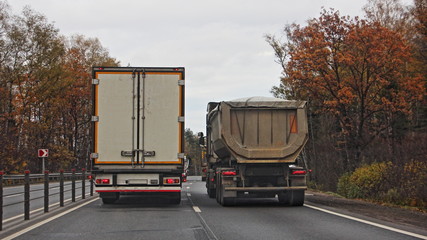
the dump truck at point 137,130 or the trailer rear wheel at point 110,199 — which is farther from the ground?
the dump truck at point 137,130

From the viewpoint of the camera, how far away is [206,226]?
32.3ft

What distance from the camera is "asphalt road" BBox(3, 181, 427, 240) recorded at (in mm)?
8562

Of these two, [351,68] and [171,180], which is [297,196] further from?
[351,68]

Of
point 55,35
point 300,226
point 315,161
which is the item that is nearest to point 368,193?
point 300,226

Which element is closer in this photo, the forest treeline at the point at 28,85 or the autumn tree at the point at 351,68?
the autumn tree at the point at 351,68

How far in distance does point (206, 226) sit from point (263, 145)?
17.1ft

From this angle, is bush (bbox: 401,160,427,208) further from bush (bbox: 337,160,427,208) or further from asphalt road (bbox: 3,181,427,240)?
Answer: asphalt road (bbox: 3,181,427,240)

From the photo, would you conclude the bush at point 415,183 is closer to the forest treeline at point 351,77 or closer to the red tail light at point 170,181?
the forest treeline at point 351,77

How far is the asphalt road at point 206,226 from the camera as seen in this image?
28.1 feet

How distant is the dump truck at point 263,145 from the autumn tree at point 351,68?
946cm

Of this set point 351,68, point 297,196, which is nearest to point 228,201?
point 297,196

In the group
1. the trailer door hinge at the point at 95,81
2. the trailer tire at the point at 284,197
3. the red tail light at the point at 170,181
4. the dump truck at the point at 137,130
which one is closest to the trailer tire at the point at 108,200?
the dump truck at the point at 137,130

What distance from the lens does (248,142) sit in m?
14.7

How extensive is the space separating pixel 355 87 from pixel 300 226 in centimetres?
1588
